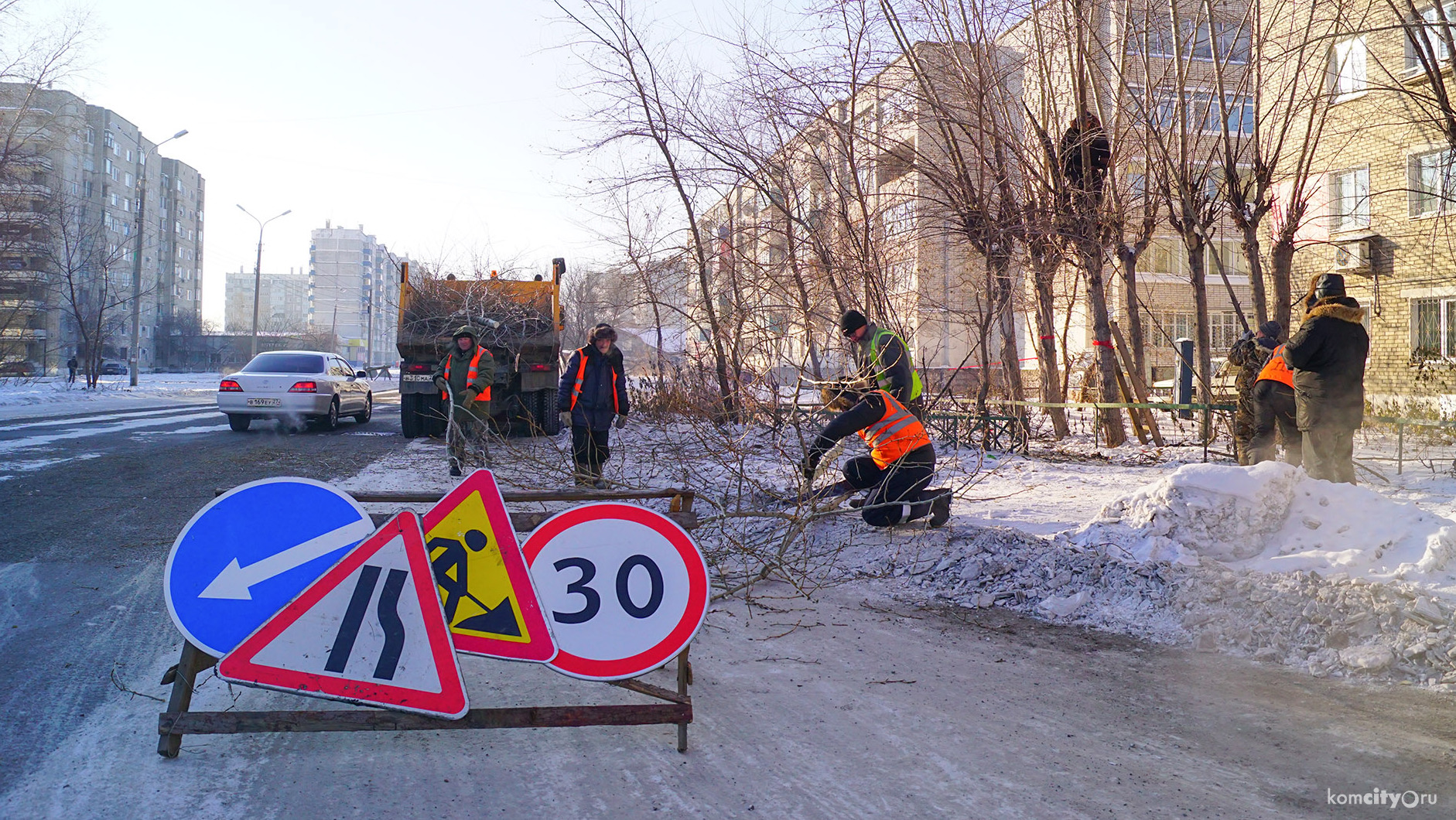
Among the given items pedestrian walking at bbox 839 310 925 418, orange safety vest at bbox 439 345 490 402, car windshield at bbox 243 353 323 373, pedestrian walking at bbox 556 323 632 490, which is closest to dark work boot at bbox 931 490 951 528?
pedestrian walking at bbox 839 310 925 418

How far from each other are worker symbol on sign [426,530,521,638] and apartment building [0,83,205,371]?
26.3 meters

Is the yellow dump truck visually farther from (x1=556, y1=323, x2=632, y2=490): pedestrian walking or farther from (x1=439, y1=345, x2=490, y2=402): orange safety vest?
(x1=556, y1=323, x2=632, y2=490): pedestrian walking

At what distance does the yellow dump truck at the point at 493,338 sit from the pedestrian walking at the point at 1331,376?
10.6m

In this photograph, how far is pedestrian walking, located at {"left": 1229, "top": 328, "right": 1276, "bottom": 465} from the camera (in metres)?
9.29

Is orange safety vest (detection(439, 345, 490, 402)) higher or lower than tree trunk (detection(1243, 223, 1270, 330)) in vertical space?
lower

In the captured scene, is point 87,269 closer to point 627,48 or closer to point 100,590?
point 627,48

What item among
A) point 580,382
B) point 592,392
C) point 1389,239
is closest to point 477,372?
point 580,382

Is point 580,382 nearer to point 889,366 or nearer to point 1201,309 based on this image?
point 889,366

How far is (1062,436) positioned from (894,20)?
6.58 m

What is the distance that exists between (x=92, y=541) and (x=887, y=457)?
5.70m

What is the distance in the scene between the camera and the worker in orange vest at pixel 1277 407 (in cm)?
839

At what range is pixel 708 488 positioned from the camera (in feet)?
21.4

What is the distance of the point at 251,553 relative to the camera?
10.6 ft

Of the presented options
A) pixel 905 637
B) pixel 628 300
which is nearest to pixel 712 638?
pixel 905 637
